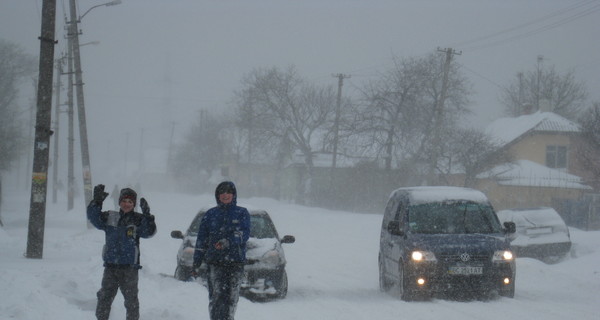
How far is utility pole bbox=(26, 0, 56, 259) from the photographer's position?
14.9 metres

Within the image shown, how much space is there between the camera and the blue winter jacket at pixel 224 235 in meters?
7.30

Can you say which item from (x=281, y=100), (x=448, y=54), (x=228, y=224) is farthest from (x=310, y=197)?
(x=228, y=224)

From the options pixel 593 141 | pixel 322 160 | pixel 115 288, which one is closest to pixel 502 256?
pixel 115 288

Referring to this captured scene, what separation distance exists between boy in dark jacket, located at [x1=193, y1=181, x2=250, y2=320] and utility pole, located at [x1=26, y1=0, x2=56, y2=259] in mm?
8591

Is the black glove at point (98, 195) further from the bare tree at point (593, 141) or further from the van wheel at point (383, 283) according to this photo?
the bare tree at point (593, 141)

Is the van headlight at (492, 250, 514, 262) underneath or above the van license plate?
above

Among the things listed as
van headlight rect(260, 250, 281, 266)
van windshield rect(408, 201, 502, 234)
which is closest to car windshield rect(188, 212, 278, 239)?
van headlight rect(260, 250, 281, 266)

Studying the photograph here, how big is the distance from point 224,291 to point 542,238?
13.5 meters

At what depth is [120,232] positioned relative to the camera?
7543 mm

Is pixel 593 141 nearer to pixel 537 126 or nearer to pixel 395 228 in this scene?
pixel 537 126

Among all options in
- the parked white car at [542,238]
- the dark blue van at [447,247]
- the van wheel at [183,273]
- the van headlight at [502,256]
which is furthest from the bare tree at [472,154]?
the van wheel at [183,273]

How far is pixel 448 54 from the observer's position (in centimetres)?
3566

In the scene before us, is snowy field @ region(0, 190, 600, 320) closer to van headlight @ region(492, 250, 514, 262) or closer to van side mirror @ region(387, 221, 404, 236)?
van headlight @ region(492, 250, 514, 262)

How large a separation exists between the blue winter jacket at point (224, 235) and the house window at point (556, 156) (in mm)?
45911
